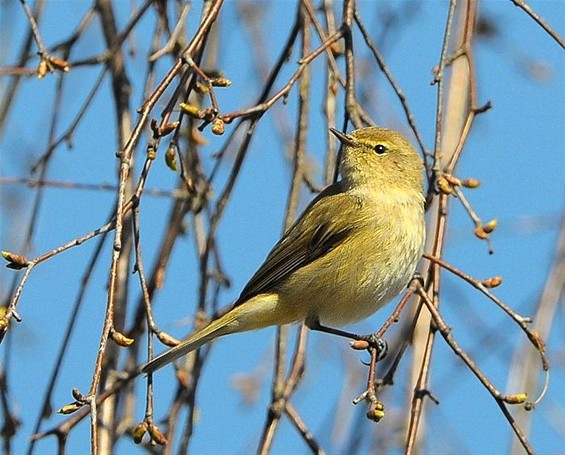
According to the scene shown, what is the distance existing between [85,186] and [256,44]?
57.4 inches

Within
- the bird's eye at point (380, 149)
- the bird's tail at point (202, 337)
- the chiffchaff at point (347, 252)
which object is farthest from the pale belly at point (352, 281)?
the bird's eye at point (380, 149)

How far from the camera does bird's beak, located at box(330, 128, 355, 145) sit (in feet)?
11.5

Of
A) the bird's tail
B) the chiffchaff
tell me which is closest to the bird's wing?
the chiffchaff

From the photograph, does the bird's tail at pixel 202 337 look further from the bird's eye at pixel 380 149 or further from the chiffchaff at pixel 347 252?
the bird's eye at pixel 380 149

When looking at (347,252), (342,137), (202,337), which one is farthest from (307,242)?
(202,337)

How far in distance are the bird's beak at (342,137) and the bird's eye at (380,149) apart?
127 mm

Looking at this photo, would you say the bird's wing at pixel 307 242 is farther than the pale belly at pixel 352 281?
Yes

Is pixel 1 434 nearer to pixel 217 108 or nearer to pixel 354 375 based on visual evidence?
pixel 217 108

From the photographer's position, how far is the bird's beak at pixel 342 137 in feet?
11.5

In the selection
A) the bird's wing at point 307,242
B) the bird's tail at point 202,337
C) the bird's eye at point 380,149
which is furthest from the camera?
the bird's eye at point 380,149

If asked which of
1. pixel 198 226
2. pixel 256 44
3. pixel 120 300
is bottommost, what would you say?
pixel 120 300

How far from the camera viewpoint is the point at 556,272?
3.71m

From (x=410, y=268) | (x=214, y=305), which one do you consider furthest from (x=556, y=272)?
(x=214, y=305)

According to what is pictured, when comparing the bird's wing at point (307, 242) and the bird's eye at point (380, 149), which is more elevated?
the bird's eye at point (380, 149)
